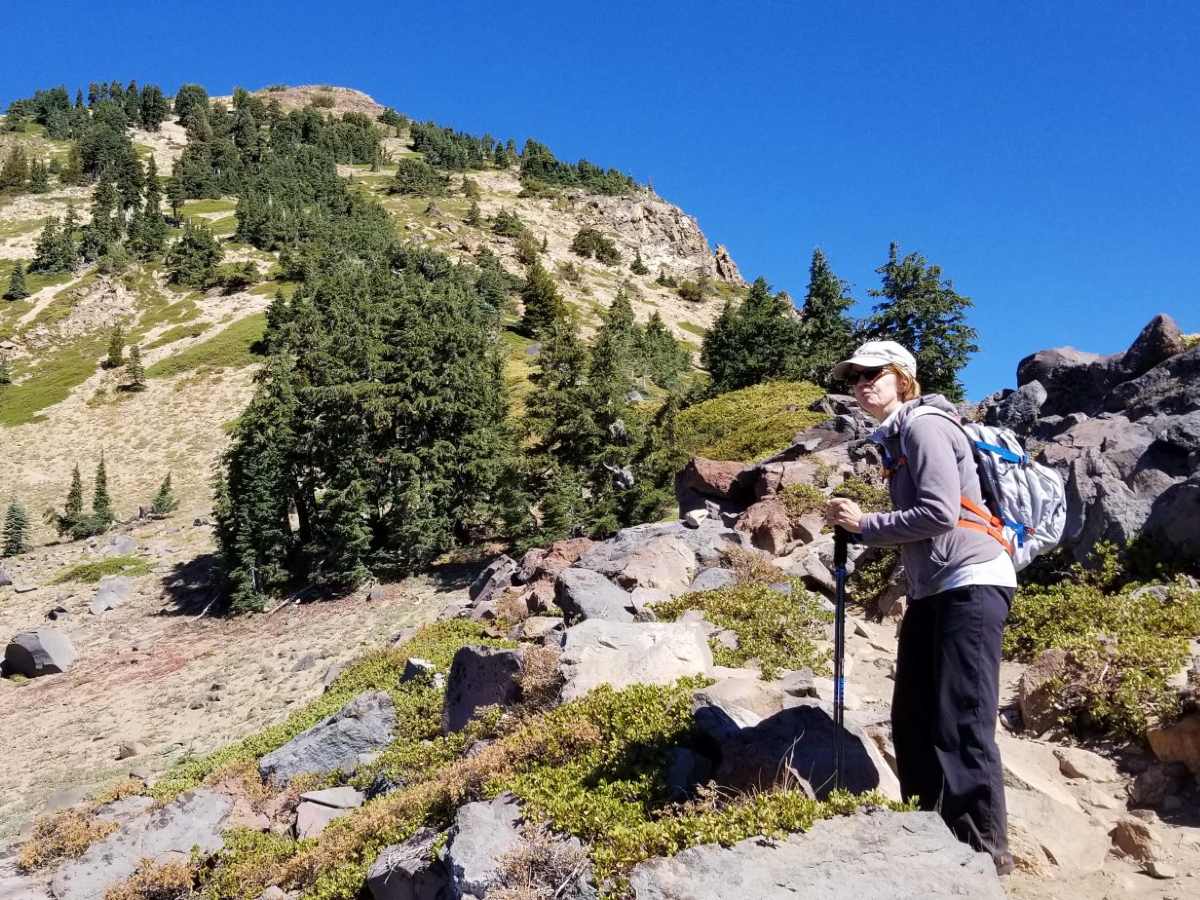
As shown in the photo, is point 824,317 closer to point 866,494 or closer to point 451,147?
point 866,494

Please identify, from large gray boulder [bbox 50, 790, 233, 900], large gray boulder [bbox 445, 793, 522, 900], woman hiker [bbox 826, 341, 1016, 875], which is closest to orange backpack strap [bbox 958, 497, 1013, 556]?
woman hiker [bbox 826, 341, 1016, 875]

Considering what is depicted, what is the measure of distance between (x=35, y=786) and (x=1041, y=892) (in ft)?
53.1

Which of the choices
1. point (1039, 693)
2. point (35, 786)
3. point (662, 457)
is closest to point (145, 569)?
point (35, 786)

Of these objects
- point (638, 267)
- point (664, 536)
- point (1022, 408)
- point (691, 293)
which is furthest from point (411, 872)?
point (638, 267)

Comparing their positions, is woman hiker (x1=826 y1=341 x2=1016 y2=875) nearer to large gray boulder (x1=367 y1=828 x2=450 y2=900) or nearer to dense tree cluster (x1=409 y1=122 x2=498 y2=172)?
large gray boulder (x1=367 y1=828 x2=450 y2=900)

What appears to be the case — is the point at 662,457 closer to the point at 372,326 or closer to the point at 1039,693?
the point at 372,326

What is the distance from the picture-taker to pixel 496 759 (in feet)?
19.1

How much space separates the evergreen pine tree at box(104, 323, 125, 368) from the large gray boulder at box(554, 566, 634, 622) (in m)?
60.1

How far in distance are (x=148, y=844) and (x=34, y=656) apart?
16630 mm

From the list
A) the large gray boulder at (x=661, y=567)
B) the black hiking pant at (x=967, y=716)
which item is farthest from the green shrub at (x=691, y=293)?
the black hiking pant at (x=967, y=716)

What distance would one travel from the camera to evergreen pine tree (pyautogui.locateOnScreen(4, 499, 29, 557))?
113 feet

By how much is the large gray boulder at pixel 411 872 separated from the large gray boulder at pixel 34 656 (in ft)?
67.7

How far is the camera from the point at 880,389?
4.09 m

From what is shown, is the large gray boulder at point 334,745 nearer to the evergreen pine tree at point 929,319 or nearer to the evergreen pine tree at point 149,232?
the evergreen pine tree at point 929,319
